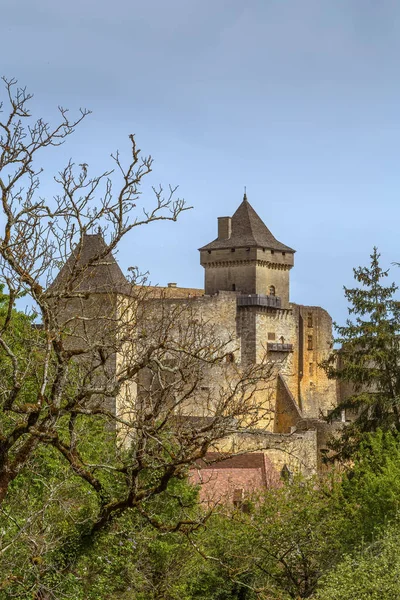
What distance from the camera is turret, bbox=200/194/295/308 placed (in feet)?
238

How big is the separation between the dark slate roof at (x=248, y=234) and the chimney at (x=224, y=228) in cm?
25

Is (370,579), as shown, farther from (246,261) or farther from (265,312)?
(246,261)

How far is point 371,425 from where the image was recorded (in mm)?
38156

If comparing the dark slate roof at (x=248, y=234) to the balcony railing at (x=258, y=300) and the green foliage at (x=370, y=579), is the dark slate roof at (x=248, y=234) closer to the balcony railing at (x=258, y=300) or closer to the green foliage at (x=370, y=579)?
the balcony railing at (x=258, y=300)

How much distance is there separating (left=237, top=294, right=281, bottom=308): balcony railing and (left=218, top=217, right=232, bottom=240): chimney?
549 cm

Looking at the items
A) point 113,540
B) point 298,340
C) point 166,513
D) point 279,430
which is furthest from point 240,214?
point 113,540

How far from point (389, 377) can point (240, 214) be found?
38576 mm

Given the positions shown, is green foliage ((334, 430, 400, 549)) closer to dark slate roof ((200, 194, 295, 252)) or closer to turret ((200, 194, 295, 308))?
turret ((200, 194, 295, 308))

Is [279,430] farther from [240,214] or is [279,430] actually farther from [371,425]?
[371,425]

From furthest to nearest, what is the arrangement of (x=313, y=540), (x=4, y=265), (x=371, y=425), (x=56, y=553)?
1. (x=371, y=425)
2. (x=313, y=540)
3. (x=56, y=553)
4. (x=4, y=265)

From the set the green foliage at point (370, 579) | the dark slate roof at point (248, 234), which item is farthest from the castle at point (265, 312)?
the green foliage at point (370, 579)

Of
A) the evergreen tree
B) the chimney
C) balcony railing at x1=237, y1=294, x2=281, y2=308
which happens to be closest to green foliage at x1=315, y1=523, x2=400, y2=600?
the evergreen tree

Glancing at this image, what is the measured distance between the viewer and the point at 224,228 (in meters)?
74.9

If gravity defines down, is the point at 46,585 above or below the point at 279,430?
below
